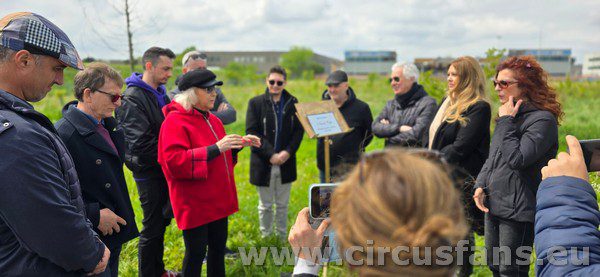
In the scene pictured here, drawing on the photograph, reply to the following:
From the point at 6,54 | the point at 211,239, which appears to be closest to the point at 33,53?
the point at 6,54

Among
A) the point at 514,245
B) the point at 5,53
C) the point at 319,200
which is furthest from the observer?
the point at 514,245

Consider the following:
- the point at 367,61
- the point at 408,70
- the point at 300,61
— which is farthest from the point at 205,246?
the point at 300,61

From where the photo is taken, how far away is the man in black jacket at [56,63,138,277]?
2541 mm

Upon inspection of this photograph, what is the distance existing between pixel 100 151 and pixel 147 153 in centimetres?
104

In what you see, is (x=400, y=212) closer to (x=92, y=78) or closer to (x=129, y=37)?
(x=92, y=78)

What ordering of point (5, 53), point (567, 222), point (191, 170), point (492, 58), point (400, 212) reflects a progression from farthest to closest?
point (492, 58), point (191, 170), point (5, 53), point (567, 222), point (400, 212)

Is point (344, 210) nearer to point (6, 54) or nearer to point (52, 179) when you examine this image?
point (52, 179)

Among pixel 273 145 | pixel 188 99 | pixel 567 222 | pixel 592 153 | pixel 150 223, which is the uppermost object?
pixel 188 99

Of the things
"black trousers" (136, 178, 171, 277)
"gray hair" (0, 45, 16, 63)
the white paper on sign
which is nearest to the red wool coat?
"black trousers" (136, 178, 171, 277)

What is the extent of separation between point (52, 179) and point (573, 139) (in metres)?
2.15

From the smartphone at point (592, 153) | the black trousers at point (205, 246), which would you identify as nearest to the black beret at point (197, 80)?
the black trousers at point (205, 246)

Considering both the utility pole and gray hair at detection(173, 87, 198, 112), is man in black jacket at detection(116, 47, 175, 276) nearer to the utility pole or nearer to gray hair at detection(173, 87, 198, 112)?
gray hair at detection(173, 87, 198, 112)

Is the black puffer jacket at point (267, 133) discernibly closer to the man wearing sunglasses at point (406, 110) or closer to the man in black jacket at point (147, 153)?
the man wearing sunglasses at point (406, 110)

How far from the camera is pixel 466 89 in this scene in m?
3.74
